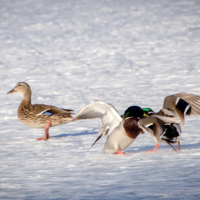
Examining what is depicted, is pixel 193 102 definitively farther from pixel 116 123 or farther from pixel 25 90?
pixel 25 90

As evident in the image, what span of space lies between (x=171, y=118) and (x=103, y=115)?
78 cm

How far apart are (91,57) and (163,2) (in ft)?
32.3

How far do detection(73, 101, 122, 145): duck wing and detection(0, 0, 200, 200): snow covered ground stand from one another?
359 mm

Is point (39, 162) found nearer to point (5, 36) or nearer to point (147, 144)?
point (147, 144)

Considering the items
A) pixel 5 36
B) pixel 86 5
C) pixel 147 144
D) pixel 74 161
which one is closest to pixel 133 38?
pixel 5 36

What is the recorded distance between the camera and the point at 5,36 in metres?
15.6

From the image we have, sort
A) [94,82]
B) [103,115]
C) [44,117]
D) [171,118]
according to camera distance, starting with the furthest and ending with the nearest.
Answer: [94,82] → [44,117] → [103,115] → [171,118]

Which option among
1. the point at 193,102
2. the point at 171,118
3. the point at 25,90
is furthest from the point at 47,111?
the point at 193,102

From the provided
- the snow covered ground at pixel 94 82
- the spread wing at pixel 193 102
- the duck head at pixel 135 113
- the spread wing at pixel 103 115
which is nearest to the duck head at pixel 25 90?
the snow covered ground at pixel 94 82

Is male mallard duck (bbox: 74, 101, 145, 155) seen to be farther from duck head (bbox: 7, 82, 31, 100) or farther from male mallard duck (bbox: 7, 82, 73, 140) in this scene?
duck head (bbox: 7, 82, 31, 100)

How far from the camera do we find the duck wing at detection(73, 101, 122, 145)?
408 cm

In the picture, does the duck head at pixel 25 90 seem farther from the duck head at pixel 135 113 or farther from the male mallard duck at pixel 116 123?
the duck head at pixel 135 113

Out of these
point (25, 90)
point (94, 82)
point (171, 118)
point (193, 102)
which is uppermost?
point (193, 102)

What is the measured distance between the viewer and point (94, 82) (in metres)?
9.92
